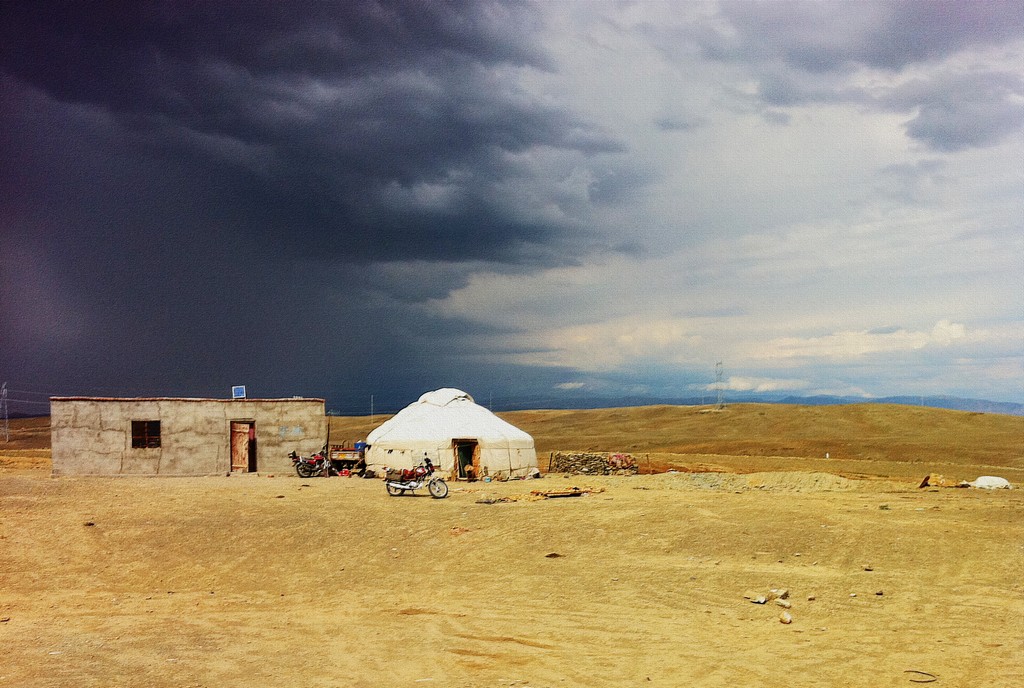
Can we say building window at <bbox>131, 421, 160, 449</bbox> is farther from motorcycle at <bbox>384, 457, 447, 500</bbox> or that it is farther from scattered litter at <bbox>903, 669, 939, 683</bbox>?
scattered litter at <bbox>903, 669, 939, 683</bbox>

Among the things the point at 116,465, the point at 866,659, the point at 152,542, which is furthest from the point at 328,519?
the point at 116,465

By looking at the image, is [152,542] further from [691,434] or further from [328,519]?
[691,434]

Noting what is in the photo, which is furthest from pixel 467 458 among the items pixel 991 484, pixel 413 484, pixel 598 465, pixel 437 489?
pixel 991 484

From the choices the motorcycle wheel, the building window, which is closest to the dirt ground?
the motorcycle wheel

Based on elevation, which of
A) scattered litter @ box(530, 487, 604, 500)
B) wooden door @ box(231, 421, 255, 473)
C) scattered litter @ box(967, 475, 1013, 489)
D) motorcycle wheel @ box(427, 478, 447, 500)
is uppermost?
wooden door @ box(231, 421, 255, 473)

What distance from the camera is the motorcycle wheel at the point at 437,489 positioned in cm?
2483

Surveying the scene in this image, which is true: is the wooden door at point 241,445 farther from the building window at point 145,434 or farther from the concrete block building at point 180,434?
the building window at point 145,434

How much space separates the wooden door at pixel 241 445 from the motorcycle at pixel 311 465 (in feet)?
7.22

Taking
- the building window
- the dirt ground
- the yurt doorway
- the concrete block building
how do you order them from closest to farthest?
the dirt ground
the concrete block building
the building window
the yurt doorway

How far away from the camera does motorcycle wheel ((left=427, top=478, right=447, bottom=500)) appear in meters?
24.8

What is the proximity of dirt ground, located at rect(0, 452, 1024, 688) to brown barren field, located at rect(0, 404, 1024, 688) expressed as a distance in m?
0.06


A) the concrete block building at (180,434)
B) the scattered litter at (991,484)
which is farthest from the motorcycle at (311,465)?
the scattered litter at (991,484)

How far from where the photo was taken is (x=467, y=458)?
111 ft

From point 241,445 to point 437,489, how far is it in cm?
1397
